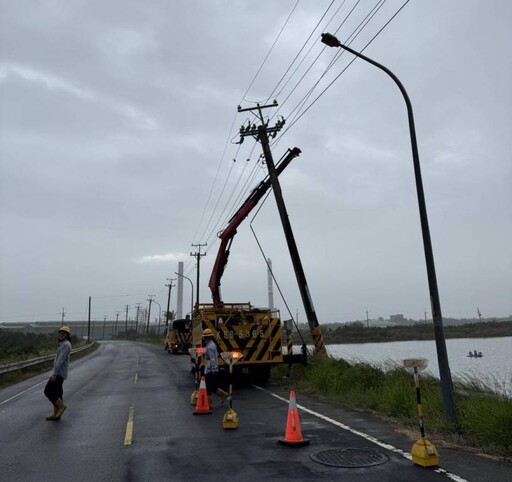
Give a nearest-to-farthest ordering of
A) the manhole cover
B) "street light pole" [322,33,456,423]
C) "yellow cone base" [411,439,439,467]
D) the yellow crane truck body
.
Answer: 1. "yellow cone base" [411,439,439,467]
2. the manhole cover
3. "street light pole" [322,33,456,423]
4. the yellow crane truck body

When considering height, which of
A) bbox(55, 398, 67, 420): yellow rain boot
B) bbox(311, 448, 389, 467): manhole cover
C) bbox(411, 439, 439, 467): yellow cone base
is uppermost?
bbox(55, 398, 67, 420): yellow rain boot

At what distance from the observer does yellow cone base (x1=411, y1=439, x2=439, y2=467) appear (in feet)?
20.5

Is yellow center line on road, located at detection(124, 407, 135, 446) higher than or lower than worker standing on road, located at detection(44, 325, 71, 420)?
lower

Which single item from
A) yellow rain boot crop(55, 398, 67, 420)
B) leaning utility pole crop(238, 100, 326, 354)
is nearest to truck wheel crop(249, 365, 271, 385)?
leaning utility pole crop(238, 100, 326, 354)

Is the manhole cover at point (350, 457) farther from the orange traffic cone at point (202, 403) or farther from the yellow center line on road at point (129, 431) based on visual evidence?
the orange traffic cone at point (202, 403)

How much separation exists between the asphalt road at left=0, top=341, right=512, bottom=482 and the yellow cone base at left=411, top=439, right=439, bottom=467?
97 millimetres

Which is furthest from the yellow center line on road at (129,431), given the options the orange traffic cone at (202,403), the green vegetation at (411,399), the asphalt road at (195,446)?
the green vegetation at (411,399)

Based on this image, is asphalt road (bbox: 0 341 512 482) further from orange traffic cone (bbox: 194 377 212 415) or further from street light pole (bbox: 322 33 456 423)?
street light pole (bbox: 322 33 456 423)

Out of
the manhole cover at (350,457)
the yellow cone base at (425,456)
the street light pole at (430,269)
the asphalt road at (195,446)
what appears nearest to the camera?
the asphalt road at (195,446)

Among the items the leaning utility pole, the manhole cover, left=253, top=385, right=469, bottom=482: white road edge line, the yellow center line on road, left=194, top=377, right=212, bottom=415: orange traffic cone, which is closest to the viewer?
left=253, top=385, right=469, bottom=482: white road edge line

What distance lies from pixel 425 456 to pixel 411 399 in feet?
13.9

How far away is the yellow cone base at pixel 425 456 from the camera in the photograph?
6.24 m

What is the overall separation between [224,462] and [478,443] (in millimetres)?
Answer: 3734

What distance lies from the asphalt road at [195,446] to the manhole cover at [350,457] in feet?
0.18
